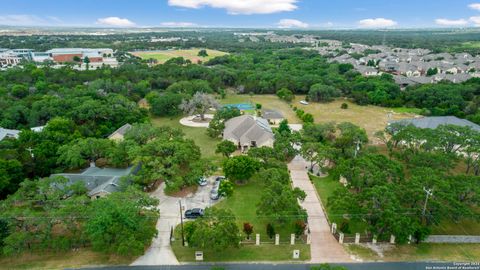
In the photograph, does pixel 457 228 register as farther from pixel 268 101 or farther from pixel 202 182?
pixel 268 101

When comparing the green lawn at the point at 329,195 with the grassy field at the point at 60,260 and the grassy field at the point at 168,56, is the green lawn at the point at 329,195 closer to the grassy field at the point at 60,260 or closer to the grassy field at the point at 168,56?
the grassy field at the point at 60,260

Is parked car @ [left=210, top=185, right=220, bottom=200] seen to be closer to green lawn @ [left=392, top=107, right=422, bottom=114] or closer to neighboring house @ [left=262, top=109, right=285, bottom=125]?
neighboring house @ [left=262, top=109, right=285, bottom=125]

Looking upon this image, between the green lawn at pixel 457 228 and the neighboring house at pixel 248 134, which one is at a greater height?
the neighboring house at pixel 248 134

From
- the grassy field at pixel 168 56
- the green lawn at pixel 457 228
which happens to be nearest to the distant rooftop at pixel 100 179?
the green lawn at pixel 457 228

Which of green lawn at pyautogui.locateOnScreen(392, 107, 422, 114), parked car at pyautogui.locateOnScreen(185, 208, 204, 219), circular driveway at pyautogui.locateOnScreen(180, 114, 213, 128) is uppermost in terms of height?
green lawn at pyautogui.locateOnScreen(392, 107, 422, 114)

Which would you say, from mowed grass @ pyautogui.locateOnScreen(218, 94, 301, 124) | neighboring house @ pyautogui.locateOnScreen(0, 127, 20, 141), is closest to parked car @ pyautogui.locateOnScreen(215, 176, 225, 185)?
mowed grass @ pyautogui.locateOnScreen(218, 94, 301, 124)

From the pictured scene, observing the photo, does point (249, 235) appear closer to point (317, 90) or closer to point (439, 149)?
point (439, 149)
